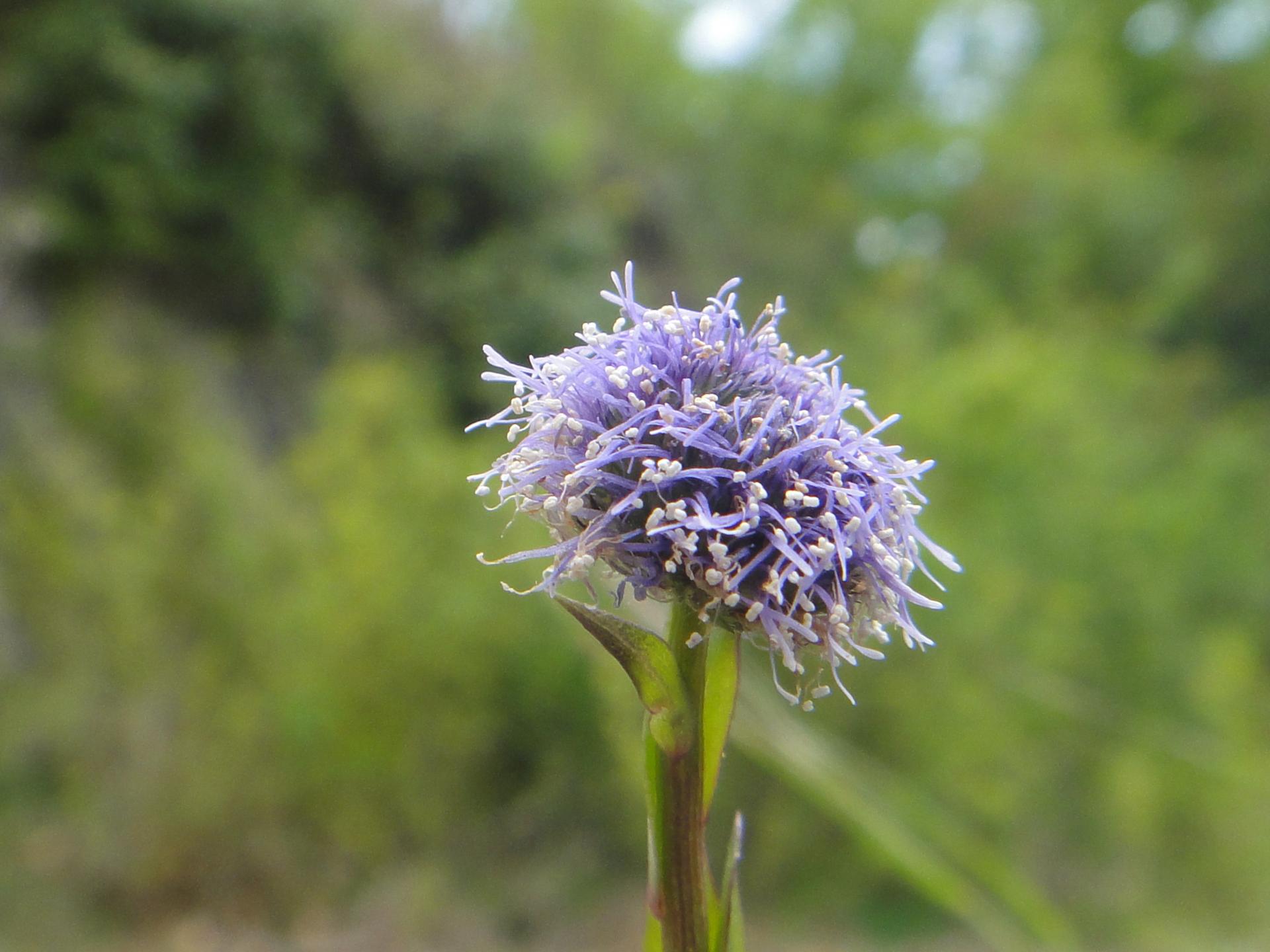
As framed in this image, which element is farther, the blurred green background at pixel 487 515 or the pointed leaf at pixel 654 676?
the blurred green background at pixel 487 515

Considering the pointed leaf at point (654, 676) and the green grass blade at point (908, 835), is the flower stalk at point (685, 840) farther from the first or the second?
the green grass blade at point (908, 835)

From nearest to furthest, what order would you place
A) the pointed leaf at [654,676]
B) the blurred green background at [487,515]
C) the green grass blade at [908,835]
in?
1. the pointed leaf at [654,676]
2. the green grass blade at [908,835]
3. the blurred green background at [487,515]

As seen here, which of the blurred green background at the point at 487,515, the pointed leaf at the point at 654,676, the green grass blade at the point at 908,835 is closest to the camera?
the pointed leaf at the point at 654,676

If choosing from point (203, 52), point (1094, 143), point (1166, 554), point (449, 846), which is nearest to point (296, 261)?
point (203, 52)

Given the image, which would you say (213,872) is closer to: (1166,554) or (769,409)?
(769,409)

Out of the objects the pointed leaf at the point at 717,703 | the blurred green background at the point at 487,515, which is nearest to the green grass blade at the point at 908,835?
the blurred green background at the point at 487,515

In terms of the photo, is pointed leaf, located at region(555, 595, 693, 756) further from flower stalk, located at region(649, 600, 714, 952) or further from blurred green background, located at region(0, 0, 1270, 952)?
blurred green background, located at region(0, 0, 1270, 952)

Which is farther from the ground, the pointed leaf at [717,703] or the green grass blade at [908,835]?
the green grass blade at [908,835]

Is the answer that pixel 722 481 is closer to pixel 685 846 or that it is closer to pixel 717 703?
pixel 717 703
